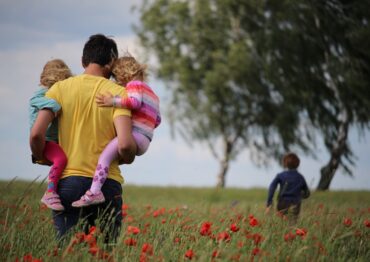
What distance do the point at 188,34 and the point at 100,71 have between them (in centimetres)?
2352

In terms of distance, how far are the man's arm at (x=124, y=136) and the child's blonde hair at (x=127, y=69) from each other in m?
0.42

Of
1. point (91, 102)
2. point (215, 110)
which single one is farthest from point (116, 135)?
point (215, 110)

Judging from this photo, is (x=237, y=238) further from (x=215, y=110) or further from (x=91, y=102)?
(x=215, y=110)

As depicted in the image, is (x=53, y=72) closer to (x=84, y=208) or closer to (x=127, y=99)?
(x=127, y=99)

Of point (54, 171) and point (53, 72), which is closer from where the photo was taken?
point (54, 171)

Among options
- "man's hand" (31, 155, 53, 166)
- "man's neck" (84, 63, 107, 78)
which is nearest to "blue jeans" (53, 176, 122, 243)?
"man's hand" (31, 155, 53, 166)

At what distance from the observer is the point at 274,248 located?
4.36 meters

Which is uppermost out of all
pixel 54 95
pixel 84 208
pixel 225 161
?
pixel 225 161

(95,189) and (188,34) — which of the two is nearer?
(95,189)

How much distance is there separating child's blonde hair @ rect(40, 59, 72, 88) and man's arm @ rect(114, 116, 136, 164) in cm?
83

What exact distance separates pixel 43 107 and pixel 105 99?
0.43 m

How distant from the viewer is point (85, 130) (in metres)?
3.88

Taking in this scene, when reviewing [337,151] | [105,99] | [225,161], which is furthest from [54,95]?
[225,161]

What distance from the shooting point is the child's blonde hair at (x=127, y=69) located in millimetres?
4113
